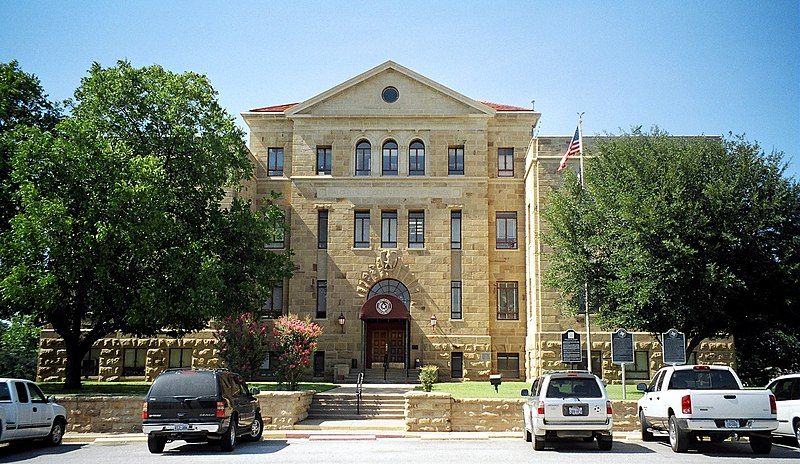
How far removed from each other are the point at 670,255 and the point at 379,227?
18.6 meters

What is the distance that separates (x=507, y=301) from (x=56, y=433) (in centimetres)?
2607

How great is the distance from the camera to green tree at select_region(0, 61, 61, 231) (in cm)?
2747

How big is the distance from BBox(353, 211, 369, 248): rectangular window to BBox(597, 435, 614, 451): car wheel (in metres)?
25.0

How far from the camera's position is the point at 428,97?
41.7 meters

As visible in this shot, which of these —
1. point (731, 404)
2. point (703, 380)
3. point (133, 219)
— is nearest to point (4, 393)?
point (133, 219)

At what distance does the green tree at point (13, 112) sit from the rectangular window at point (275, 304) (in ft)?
49.1

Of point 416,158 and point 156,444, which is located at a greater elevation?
point 416,158

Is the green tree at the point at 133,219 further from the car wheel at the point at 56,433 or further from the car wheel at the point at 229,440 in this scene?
the car wheel at the point at 229,440

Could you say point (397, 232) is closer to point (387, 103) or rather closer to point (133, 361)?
point (387, 103)

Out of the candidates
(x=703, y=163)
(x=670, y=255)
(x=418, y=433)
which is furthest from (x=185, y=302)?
(x=703, y=163)

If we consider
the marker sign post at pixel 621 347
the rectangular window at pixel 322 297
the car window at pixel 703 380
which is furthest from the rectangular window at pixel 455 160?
the car window at pixel 703 380

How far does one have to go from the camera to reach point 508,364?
40312 millimetres

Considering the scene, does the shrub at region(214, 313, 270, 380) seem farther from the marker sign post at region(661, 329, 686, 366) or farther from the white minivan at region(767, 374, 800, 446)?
the white minivan at region(767, 374, 800, 446)

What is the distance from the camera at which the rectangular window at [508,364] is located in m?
40.3
